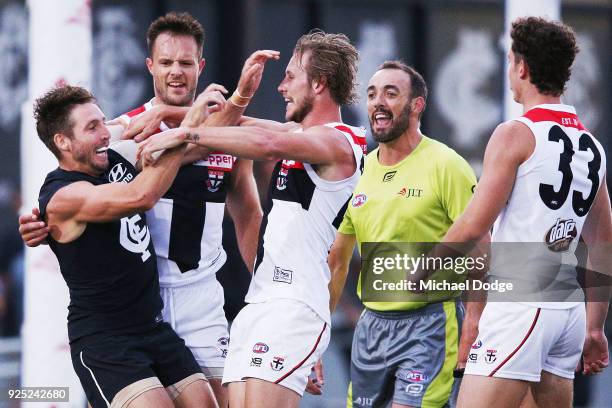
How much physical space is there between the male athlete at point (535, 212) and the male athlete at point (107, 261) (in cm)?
142

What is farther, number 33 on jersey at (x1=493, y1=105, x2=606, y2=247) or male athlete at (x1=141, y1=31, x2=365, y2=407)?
male athlete at (x1=141, y1=31, x2=365, y2=407)

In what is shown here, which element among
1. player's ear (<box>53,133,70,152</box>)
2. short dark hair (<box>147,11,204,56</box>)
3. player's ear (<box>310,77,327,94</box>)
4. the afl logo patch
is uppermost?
short dark hair (<box>147,11,204,56</box>)

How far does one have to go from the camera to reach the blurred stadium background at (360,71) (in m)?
11.2

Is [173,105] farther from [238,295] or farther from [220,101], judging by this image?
[238,295]

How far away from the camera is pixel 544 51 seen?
532cm

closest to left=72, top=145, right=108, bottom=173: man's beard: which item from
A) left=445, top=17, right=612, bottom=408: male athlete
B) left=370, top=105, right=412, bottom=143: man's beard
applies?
left=370, top=105, right=412, bottom=143: man's beard

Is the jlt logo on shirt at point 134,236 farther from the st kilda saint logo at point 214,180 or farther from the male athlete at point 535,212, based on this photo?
the male athlete at point 535,212

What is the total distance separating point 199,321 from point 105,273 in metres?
0.71

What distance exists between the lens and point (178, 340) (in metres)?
5.81

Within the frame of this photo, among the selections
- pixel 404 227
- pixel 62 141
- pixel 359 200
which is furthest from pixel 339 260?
pixel 62 141

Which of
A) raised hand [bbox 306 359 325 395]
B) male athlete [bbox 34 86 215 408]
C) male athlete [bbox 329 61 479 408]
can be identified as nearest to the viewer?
male athlete [bbox 34 86 215 408]

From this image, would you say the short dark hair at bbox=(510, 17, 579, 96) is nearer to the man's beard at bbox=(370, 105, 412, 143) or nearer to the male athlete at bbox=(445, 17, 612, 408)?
the male athlete at bbox=(445, 17, 612, 408)

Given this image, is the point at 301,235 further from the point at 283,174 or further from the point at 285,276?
the point at 283,174

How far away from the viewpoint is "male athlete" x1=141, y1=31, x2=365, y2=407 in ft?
17.6
